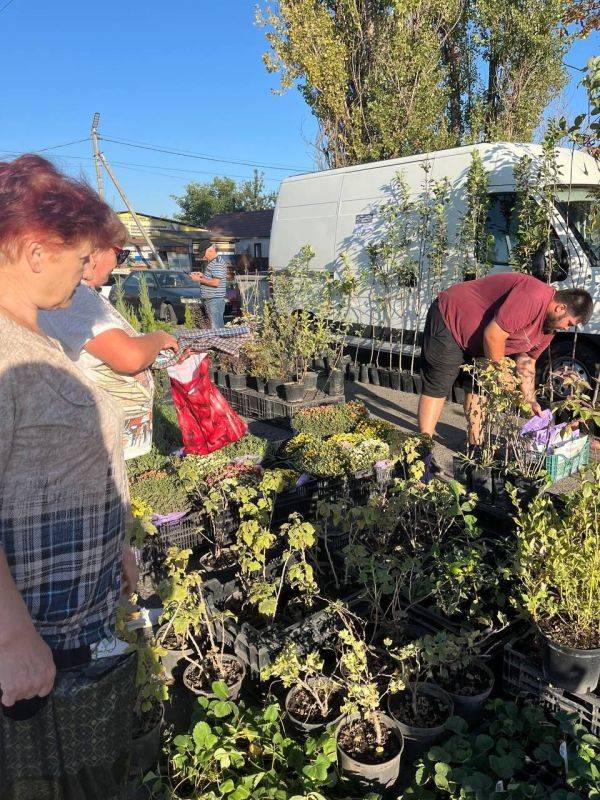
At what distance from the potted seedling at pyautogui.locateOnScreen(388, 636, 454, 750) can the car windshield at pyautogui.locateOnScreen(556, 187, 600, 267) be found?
4.78m

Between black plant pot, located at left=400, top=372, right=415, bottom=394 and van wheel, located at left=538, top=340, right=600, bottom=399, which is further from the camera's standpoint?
black plant pot, located at left=400, top=372, right=415, bottom=394

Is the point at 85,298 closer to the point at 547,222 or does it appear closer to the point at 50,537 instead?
the point at 50,537

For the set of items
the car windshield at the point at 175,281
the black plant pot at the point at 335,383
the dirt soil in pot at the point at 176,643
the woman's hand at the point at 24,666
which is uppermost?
the car windshield at the point at 175,281

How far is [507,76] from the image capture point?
1266cm

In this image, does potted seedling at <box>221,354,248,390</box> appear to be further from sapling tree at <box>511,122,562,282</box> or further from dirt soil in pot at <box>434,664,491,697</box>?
dirt soil in pot at <box>434,664,491,697</box>

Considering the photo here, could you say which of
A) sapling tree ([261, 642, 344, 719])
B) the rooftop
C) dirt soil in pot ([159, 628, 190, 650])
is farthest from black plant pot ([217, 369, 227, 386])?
the rooftop

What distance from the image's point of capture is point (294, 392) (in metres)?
5.47

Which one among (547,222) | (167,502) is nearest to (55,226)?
(167,502)

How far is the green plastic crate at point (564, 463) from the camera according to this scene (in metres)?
3.36

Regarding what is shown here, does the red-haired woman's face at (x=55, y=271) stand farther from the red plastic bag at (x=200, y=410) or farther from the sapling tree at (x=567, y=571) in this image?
the red plastic bag at (x=200, y=410)

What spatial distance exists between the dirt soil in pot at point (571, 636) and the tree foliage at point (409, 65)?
39.9 ft

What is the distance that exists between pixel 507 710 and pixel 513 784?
364 mm

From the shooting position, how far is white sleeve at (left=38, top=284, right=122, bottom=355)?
1.95 metres

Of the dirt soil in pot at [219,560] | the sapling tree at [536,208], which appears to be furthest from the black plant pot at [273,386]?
the sapling tree at [536,208]
